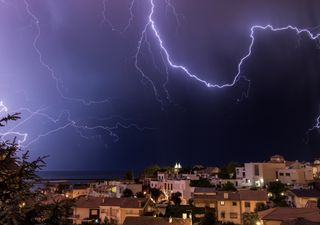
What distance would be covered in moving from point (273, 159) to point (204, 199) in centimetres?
1640

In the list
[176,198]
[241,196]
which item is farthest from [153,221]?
[176,198]

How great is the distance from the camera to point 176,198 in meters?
33.9

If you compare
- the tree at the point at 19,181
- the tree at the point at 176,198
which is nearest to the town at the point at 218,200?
the tree at the point at 176,198

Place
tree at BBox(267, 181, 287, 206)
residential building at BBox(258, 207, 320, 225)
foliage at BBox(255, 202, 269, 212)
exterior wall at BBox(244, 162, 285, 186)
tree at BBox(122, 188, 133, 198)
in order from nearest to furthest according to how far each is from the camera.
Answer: residential building at BBox(258, 207, 320, 225) → foliage at BBox(255, 202, 269, 212) → tree at BBox(267, 181, 287, 206) → tree at BBox(122, 188, 133, 198) → exterior wall at BBox(244, 162, 285, 186)

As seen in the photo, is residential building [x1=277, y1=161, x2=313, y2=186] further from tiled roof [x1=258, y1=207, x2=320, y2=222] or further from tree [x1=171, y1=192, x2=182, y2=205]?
tiled roof [x1=258, y1=207, x2=320, y2=222]

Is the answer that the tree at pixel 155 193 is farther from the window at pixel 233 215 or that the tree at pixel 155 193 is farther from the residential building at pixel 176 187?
the window at pixel 233 215

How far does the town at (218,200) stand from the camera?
20438 mm

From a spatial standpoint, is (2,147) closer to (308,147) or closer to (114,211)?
(114,211)

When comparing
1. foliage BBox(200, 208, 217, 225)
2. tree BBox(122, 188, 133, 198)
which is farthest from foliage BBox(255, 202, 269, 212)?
tree BBox(122, 188, 133, 198)

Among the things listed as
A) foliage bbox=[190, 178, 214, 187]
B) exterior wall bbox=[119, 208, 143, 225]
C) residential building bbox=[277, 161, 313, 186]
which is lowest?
exterior wall bbox=[119, 208, 143, 225]

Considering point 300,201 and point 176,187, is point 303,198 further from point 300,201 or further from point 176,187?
point 176,187

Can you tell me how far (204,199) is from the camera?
27.6 meters

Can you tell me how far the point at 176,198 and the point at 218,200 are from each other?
8.01 metres

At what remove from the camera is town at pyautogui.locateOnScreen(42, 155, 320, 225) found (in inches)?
805
